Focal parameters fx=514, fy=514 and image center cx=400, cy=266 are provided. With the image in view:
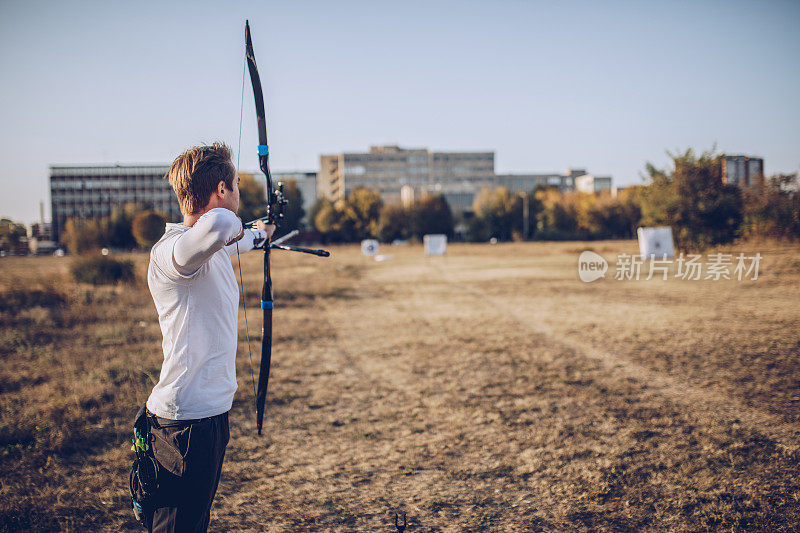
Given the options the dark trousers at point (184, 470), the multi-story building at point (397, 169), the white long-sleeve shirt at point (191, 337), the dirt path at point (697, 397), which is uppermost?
the multi-story building at point (397, 169)

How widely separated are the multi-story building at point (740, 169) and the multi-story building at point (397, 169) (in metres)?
117

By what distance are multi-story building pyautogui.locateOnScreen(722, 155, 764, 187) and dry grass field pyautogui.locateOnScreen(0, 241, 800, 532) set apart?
17047mm

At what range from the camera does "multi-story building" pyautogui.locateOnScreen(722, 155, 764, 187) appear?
86.1 feet

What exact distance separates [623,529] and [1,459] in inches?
211

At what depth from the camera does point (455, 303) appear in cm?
1675

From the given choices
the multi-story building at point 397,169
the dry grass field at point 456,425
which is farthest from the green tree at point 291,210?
the multi-story building at point 397,169

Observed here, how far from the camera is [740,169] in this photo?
88.6 feet

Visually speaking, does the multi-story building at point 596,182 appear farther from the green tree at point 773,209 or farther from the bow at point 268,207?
the bow at point 268,207

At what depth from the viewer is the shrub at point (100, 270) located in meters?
19.0

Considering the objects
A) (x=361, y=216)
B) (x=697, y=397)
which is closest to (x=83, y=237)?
(x=697, y=397)

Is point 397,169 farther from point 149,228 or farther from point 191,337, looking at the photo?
point 191,337

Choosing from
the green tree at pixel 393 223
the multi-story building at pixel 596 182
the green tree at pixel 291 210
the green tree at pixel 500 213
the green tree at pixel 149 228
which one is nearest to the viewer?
the green tree at pixel 291 210

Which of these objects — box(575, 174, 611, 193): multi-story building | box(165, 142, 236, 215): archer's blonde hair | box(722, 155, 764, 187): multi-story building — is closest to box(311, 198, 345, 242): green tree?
box(722, 155, 764, 187): multi-story building

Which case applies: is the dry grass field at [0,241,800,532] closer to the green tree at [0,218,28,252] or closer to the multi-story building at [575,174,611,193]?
the green tree at [0,218,28,252]
